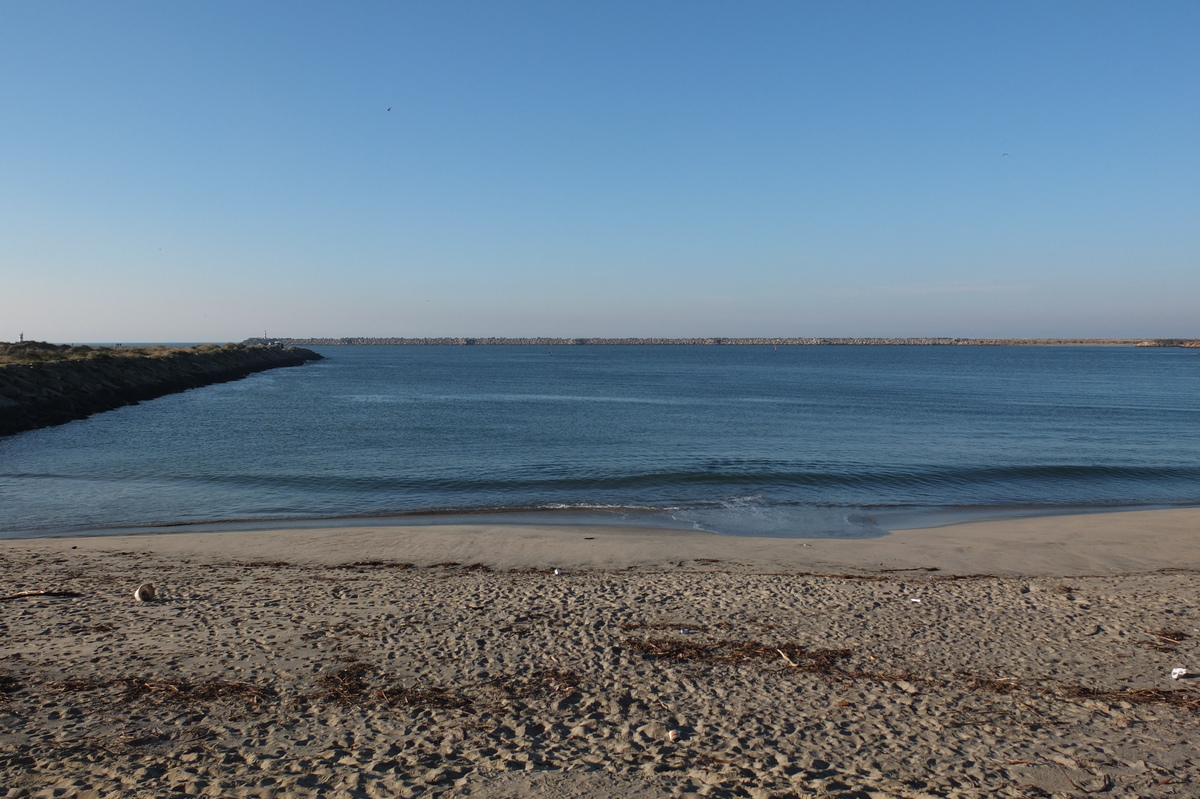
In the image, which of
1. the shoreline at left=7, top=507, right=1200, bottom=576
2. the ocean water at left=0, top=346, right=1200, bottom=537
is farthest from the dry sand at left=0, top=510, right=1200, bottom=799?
the ocean water at left=0, top=346, right=1200, bottom=537

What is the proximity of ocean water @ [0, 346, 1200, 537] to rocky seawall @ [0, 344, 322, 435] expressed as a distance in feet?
5.22

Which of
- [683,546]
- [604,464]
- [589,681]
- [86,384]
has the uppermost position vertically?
[86,384]

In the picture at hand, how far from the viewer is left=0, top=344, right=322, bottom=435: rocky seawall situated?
35125 millimetres

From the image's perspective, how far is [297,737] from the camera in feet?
21.4

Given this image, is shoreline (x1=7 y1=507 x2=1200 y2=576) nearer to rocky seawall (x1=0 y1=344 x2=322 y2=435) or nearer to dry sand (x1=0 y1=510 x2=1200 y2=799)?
dry sand (x1=0 y1=510 x2=1200 y2=799)

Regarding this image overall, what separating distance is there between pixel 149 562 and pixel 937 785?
13504 millimetres

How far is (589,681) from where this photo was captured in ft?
25.7

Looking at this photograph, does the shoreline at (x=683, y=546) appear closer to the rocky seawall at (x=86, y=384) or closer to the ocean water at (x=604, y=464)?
the ocean water at (x=604, y=464)

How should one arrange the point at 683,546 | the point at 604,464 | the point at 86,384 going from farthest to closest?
the point at 86,384
the point at 604,464
the point at 683,546

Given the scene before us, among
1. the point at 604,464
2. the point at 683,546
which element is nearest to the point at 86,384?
the point at 604,464

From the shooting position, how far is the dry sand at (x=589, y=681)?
597 cm

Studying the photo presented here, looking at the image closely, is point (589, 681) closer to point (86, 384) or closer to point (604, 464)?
point (604, 464)

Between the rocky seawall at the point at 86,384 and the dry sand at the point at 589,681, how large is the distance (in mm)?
28239

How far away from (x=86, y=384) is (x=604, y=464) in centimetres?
3732
